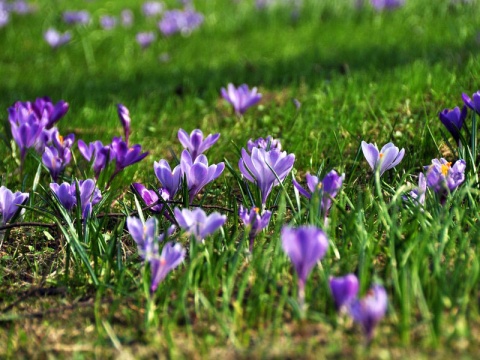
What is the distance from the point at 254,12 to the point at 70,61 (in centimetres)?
187

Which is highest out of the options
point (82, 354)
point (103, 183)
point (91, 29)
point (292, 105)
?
point (91, 29)

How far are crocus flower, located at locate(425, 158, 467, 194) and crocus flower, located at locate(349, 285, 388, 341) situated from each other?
27.1 inches

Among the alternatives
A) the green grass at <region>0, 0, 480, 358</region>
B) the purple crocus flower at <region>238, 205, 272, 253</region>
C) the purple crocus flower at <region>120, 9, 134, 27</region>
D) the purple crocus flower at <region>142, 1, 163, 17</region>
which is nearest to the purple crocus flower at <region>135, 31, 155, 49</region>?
the green grass at <region>0, 0, 480, 358</region>

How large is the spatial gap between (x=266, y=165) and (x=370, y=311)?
79 centimetres

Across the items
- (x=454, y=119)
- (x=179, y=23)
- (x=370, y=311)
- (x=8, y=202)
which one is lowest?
(x=370, y=311)

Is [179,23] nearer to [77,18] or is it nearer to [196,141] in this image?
[77,18]

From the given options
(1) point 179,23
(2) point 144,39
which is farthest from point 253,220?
(1) point 179,23

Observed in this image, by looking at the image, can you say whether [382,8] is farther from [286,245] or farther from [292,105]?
[286,245]

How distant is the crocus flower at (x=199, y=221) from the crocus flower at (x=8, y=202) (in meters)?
0.65

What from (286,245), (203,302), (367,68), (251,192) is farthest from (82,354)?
(367,68)

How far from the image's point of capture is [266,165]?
2109 mm

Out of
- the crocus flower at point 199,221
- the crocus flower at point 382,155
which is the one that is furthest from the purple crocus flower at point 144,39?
the crocus flower at point 199,221

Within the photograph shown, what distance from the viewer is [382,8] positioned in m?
6.26

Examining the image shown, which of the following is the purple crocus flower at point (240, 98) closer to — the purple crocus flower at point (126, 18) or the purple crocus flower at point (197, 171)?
the purple crocus flower at point (197, 171)
